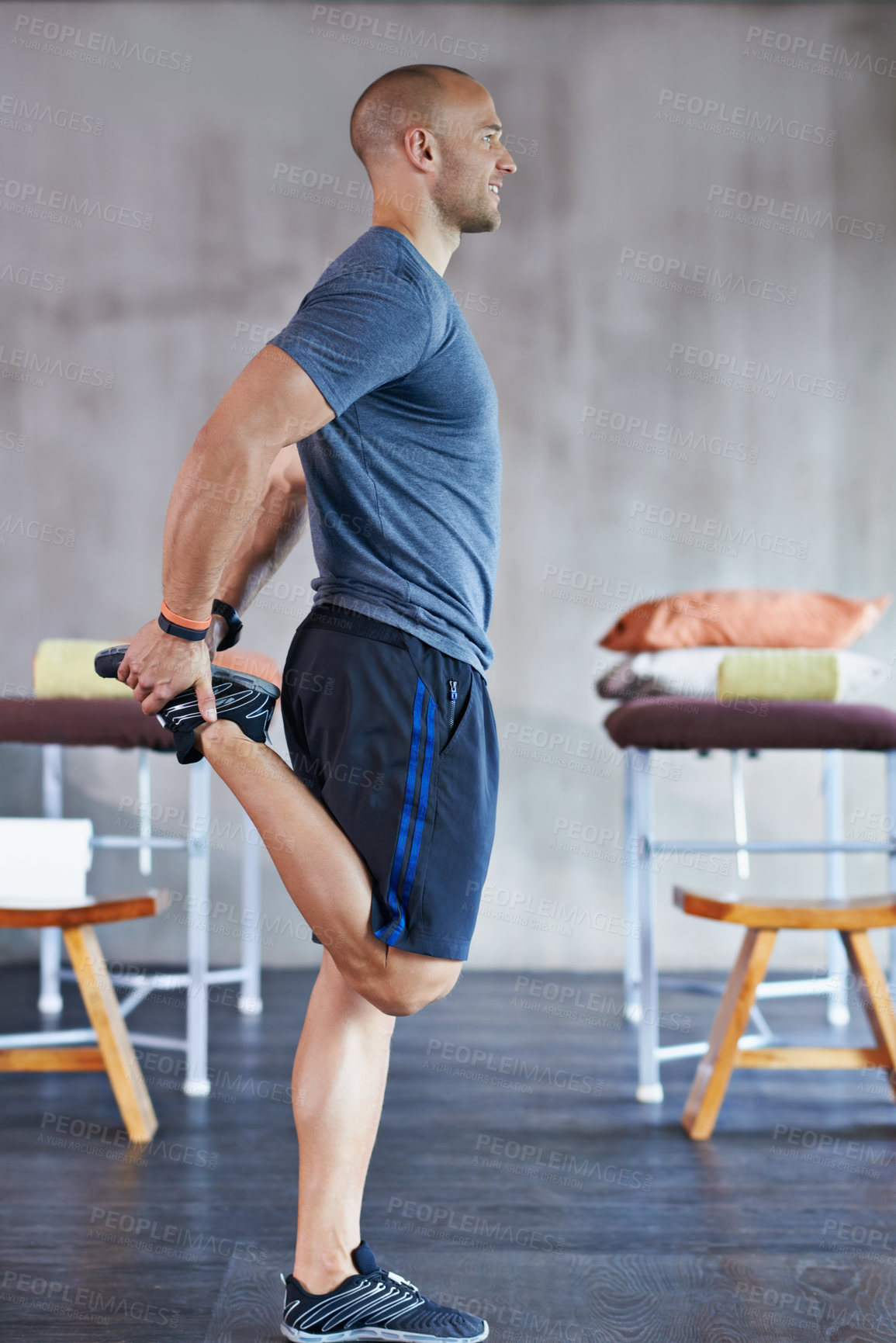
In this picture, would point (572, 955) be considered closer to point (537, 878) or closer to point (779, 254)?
point (537, 878)

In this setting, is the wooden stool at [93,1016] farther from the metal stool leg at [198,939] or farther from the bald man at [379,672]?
the bald man at [379,672]

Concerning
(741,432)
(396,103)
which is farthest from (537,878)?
(396,103)

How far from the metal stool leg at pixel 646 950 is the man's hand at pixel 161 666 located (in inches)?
50.9

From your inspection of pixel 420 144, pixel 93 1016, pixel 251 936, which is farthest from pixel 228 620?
pixel 251 936

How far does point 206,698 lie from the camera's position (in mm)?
1188

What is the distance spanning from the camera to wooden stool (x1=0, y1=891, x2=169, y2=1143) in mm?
1908

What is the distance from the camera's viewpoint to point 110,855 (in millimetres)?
3541

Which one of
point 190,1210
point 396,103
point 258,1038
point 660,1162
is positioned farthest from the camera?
point 258,1038

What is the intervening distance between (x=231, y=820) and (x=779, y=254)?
8.67 ft

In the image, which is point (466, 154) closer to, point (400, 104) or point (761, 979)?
point (400, 104)

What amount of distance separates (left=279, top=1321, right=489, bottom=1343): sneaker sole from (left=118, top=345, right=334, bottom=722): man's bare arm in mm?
839

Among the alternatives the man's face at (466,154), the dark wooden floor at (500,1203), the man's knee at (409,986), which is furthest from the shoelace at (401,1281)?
the man's face at (466,154)

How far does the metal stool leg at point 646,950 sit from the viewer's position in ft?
7.20

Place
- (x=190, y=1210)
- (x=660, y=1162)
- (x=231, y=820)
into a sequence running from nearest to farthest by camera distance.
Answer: (x=190, y=1210) < (x=660, y=1162) < (x=231, y=820)
